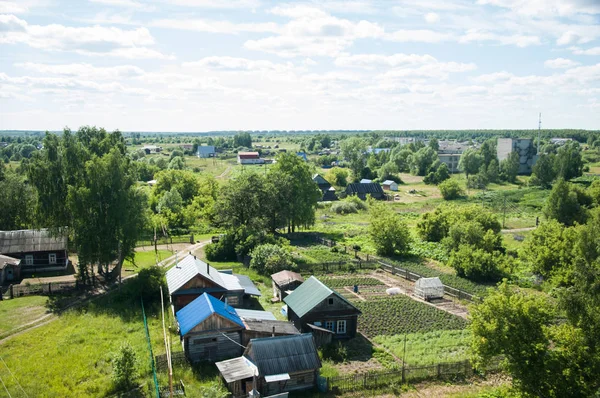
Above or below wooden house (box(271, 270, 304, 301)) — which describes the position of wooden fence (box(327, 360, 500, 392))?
below

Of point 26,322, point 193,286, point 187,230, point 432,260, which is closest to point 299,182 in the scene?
point 187,230

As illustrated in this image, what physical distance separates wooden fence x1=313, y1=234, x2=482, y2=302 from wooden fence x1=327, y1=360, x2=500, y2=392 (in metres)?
5.61

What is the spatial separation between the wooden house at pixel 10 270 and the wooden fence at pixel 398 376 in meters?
29.6

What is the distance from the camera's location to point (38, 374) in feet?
77.8

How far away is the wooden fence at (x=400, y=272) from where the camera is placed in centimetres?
3728

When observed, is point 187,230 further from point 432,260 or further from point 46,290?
point 432,260

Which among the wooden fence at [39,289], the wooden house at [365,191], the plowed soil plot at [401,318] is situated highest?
the wooden house at [365,191]

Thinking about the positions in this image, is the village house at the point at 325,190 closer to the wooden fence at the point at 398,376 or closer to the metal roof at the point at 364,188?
the metal roof at the point at 364,188

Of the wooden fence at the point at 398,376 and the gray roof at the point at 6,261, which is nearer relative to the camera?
→ the wooden fence at the point at 398,376

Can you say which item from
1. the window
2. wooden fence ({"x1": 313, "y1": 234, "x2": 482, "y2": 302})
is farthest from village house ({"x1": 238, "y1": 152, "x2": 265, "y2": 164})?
the window

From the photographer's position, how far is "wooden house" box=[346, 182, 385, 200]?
92562 mm

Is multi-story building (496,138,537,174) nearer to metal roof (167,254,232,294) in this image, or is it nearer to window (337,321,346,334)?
window (337,321,346,334)

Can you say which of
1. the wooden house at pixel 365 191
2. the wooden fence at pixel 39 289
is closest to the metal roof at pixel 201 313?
the wooden fence at pixel 39 289

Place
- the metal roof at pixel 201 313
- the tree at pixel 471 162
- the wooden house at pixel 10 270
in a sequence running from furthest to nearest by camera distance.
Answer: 1. the tree at pixel 471 162
2. the wooden house at pixel 10 270
3. the metal roof at pixel 201 313
